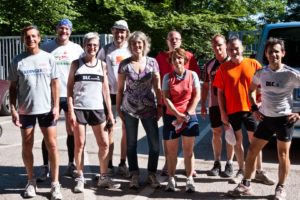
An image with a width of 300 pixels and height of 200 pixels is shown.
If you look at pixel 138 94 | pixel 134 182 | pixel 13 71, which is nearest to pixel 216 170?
pixel 134 182

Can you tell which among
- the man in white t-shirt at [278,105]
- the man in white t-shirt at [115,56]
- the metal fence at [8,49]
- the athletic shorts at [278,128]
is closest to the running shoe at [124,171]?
the man in white t-shirt at [115,56]

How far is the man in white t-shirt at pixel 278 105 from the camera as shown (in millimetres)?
3762

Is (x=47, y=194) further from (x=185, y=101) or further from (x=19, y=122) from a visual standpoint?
(x=185, y=101)

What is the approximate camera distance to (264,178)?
4.49 meters

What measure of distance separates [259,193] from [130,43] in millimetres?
2330

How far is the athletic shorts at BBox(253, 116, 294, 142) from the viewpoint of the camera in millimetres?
3824

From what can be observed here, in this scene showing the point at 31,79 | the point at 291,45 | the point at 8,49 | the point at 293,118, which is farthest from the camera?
the point at 8,49

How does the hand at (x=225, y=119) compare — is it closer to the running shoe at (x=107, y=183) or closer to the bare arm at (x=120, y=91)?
the bare arm at (x=120, y=91)

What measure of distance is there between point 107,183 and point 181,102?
1352 millimetres

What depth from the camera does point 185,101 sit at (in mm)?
Result: 4211

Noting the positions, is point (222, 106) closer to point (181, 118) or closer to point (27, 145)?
point (181, 118)

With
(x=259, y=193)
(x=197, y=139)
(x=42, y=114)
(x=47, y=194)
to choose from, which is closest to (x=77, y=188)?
(x=47, y=194)

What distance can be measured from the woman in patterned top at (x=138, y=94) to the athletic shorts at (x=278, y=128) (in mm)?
1218

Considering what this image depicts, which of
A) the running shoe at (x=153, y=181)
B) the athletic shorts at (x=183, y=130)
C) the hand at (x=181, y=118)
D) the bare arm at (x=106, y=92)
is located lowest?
the running shoe at (x=153, y=181)
